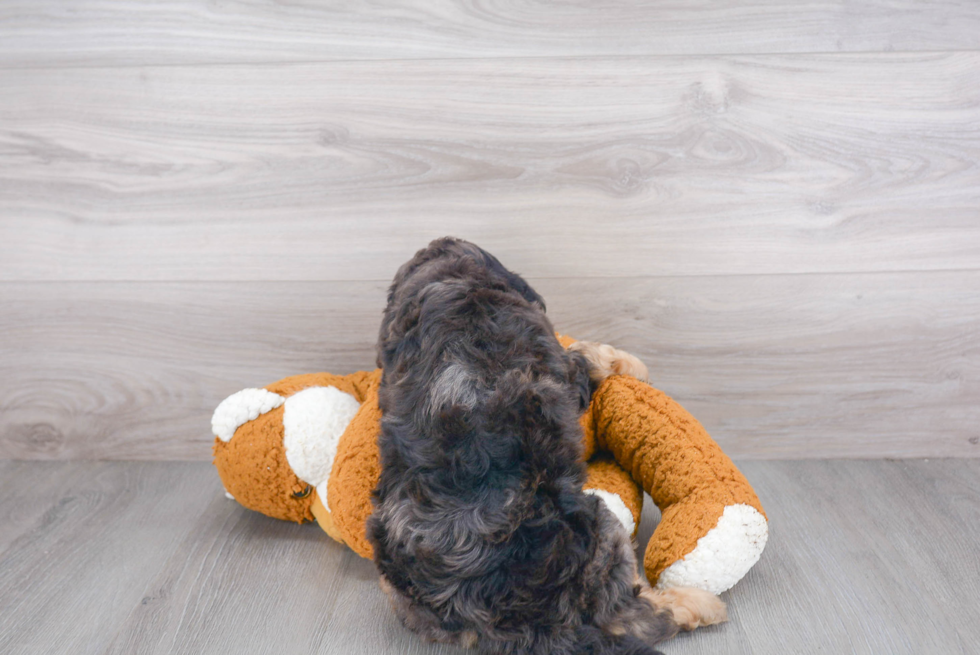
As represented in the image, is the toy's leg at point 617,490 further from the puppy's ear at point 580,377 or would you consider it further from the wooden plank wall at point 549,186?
the wooden plank wall at point 549,186

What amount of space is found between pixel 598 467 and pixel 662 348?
1.17 ft

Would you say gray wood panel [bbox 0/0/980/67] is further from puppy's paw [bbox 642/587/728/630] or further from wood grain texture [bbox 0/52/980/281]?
puppy's paw [bbox 642/587/728/630]

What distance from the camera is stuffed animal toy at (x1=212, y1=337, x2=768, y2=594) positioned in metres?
0.99

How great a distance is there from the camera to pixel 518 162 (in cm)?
135

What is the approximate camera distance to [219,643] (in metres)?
1.00

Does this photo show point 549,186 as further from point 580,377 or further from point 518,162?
point 580,377

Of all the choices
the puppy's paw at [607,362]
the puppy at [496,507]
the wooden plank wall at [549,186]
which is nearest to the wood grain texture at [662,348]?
the wooden plank wall at [549,186]

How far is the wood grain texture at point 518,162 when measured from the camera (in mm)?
1302

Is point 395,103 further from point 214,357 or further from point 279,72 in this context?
point 214,357

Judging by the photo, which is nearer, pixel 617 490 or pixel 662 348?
pixel 617 490

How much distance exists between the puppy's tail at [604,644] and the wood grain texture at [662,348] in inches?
26.1

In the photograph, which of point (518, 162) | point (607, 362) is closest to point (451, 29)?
point (518, 162)

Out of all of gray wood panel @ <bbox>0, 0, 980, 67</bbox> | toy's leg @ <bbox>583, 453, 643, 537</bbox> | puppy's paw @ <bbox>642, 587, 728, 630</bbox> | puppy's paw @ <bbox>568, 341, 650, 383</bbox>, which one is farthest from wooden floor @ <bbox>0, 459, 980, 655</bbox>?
gray wood panel @ <bbox>0, 0, 980, 67</bbox>

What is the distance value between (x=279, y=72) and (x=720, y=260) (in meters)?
0.91
